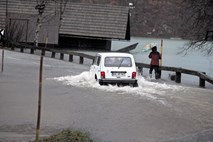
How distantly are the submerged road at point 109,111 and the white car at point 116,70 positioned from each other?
1.16ft

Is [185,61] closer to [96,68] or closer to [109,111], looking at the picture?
[96,68]

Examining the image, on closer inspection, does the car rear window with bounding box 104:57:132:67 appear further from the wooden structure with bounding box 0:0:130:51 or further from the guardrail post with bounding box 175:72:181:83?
the wooden structure with bounding box 0:0:130:51

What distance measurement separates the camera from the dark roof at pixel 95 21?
6009 centimetres

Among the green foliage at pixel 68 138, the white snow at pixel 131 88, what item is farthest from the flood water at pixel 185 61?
the green foliage at pixel 68 138

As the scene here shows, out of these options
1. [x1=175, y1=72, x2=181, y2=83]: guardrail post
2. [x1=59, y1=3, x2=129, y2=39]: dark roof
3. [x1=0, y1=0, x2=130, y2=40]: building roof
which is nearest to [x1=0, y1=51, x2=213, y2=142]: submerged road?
[x1=175, y1=72, x2=181, y2=83]: guardrail post

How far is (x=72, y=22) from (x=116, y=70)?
43739 millimetres

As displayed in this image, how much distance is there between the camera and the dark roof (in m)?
60.1

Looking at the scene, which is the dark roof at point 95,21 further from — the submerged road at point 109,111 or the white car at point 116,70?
the white car at point 116,70

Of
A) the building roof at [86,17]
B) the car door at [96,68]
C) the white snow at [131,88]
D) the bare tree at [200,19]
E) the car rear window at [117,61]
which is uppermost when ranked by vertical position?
the building roof at [86,17]

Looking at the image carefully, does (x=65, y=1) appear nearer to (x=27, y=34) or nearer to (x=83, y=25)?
(x=83, y=25)

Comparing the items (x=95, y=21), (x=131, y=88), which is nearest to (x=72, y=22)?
(x=95, y=21)

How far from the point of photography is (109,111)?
1406 cm

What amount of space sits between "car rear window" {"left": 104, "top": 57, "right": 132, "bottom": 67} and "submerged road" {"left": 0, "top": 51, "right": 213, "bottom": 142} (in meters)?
1.00

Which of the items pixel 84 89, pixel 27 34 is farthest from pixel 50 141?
pixel 27 34
